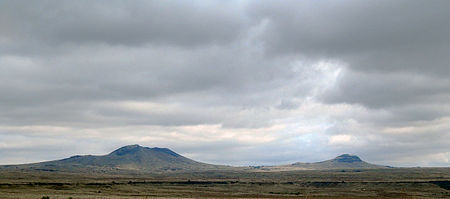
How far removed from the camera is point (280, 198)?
90.8 metres

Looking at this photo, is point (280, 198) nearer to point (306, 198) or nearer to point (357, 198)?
point (306, 198)

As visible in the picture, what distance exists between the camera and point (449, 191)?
117062 mm

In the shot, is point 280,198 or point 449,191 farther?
point 449,191

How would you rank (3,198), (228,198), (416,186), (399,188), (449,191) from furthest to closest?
(416,186) → (399,188) → (449,191) → (228,198) → (3,198)

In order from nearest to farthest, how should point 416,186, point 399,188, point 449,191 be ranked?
point 449,191
point 399,188
point 416,186

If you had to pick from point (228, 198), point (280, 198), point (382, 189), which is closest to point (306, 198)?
point (280, 198)

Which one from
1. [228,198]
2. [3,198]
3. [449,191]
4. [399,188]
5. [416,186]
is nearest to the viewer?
[3,198]

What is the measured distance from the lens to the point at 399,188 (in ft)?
410

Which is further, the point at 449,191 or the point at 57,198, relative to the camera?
the point at 449,191

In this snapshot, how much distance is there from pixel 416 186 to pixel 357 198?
51.4 metres

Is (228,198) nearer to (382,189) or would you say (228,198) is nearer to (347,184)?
(382,189)

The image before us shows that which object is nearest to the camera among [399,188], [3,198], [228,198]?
[3,198]

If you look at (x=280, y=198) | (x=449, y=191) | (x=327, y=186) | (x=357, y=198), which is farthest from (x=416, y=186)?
(x=280, y=198)

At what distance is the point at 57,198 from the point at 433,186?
106m
